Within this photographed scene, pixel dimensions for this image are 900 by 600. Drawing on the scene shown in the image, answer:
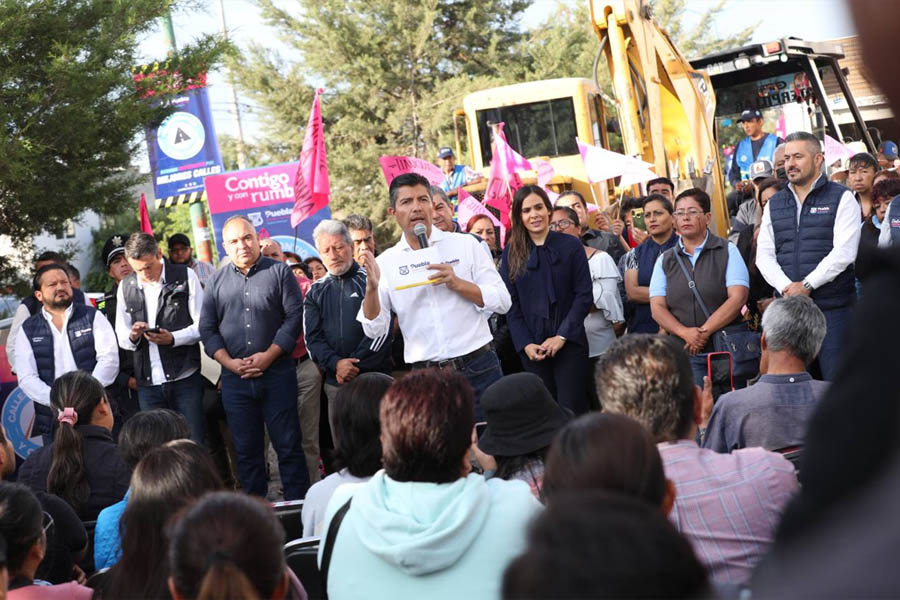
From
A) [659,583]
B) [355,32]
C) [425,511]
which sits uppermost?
[355,32]

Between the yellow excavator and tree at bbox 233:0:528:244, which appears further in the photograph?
tree at bbox 233:0:528:244

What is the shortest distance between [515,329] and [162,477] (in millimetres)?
3953

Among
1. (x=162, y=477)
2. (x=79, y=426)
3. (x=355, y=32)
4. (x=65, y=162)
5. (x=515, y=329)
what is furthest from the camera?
(x=355, y=32)

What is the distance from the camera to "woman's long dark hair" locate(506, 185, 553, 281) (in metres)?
7.10

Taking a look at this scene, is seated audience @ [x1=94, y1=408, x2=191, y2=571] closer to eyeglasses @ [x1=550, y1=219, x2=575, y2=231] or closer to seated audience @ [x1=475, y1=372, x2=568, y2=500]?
seated audience @ [x1=475, y1=372, x2=568, y2=500]

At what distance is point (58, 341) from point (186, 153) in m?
7.75

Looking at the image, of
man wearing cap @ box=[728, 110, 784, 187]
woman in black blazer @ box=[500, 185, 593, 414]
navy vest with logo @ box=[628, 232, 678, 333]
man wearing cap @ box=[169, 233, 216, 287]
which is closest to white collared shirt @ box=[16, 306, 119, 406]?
man wearing cap @ box=[169, 233, 216, 287]

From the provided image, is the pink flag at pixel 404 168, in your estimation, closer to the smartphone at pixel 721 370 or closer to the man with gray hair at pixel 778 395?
the smartphone at pixel 721 370

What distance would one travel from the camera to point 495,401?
3.87 m

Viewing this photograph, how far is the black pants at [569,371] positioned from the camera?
22.5 feet

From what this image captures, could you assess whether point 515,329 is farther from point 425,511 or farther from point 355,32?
point 355,32

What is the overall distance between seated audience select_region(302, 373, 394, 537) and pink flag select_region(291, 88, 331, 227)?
5127 mm

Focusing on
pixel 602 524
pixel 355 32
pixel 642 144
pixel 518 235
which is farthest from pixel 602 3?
pixel 355 32

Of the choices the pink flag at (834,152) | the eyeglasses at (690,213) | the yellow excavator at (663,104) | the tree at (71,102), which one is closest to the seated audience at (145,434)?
the eyeglasses at (690,213)
